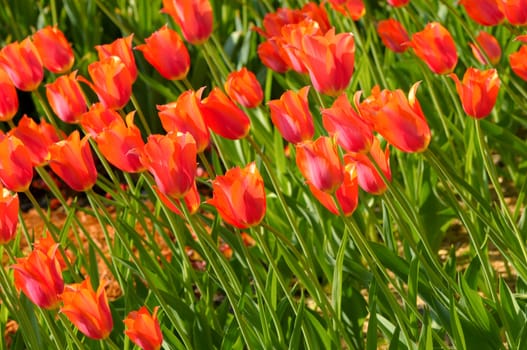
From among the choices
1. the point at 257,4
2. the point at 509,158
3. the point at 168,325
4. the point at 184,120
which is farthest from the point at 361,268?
the point at 257,4

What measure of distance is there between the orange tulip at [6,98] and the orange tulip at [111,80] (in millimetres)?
195

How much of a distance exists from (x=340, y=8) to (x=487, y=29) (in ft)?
2.86

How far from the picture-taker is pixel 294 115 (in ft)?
6.00

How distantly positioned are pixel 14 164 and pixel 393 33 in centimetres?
119

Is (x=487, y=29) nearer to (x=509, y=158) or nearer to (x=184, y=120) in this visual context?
(x=509, y=158)

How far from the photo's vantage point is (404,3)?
2.47 meters

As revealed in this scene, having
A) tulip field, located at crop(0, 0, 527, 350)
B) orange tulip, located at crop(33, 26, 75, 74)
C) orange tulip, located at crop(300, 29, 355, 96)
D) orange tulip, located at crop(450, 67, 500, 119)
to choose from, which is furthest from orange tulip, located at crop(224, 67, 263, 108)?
orange tulip, located at crop(33, 26, 75, 74)

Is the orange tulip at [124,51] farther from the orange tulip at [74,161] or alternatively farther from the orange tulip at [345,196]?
the orange tulip at [345,196]

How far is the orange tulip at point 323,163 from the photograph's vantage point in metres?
1.59

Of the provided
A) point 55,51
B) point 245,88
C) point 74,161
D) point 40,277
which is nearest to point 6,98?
point 55,51

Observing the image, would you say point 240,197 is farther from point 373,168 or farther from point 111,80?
point 111,80

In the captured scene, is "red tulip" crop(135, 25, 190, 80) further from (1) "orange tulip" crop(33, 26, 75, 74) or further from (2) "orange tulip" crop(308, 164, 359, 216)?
(2) "orange tulip" crop(308, 164, 359, 216)

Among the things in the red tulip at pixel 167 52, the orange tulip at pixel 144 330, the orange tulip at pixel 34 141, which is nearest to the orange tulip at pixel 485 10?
the red tulip at pixel 167 52

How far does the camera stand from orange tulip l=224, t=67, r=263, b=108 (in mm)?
2098
